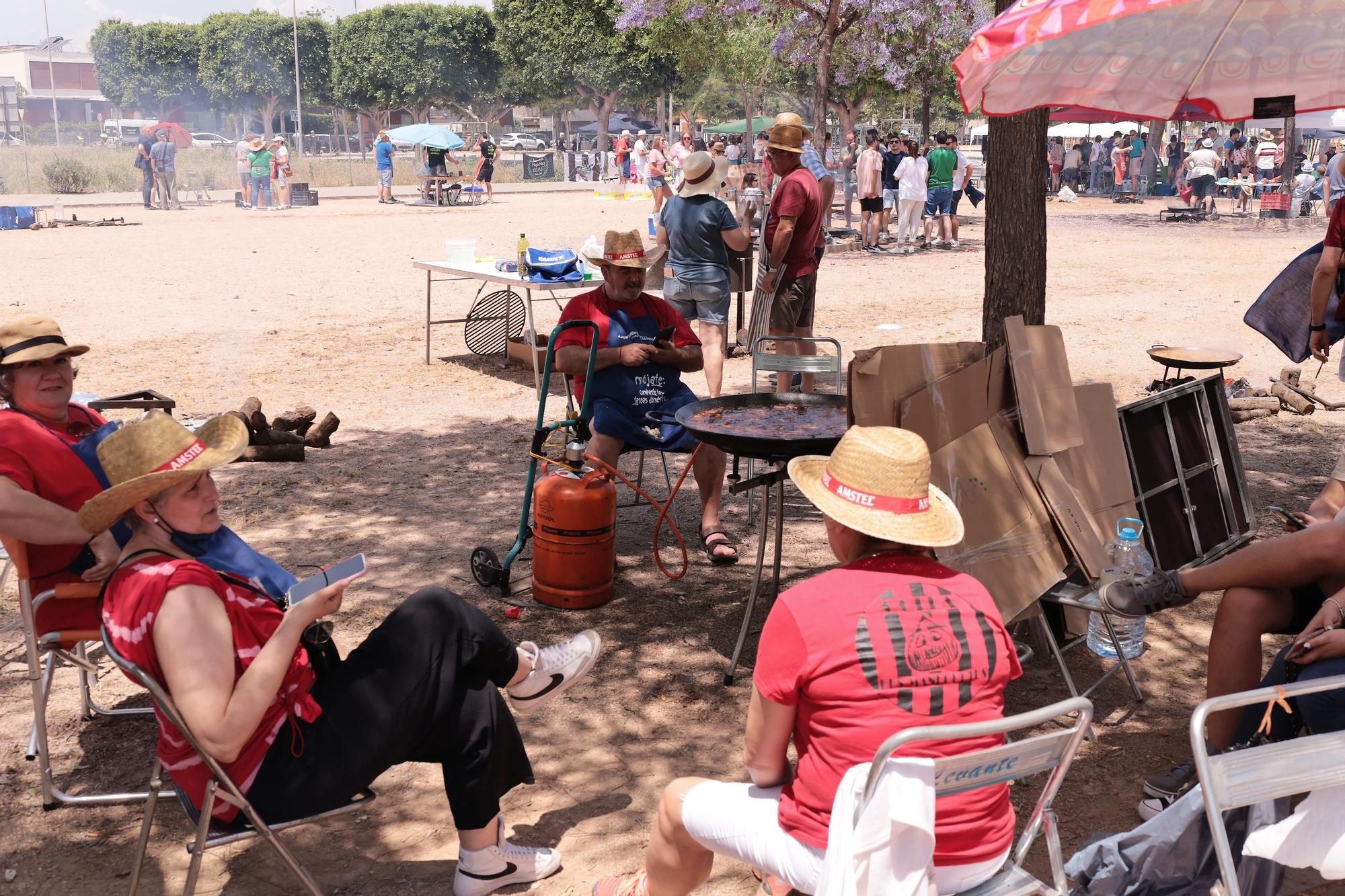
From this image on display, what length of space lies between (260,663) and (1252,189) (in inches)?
1159

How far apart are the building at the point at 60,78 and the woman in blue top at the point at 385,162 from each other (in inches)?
3386

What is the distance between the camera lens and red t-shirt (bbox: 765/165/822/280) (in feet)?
25.9

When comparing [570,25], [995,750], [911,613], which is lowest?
[995,750]

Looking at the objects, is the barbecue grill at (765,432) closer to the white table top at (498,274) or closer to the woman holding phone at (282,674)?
the woman holding phone at (282,674)

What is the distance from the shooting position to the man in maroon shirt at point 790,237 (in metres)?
7.89

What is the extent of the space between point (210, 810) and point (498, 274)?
7170mm

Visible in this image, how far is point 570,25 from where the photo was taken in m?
57.0

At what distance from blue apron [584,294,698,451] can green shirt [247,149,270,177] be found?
23.5m

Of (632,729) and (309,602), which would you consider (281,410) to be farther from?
(309,602)

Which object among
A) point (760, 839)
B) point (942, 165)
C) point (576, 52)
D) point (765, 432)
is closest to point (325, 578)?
point (760, 839)

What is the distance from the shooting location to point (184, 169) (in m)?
34.7

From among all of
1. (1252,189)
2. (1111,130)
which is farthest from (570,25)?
(1252,189)

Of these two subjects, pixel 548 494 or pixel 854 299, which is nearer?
pixel 548 494

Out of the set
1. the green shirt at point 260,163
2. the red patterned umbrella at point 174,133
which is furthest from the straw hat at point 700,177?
the red patterned umbrella at point 174,133
